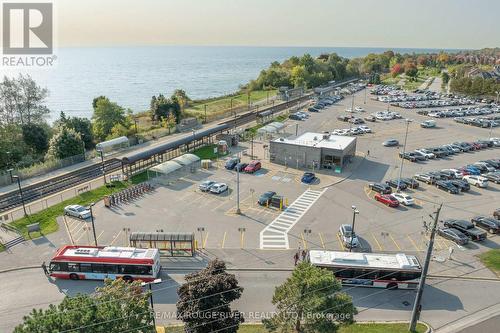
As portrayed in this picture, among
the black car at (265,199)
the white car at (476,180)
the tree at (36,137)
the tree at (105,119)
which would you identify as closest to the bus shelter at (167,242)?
the black car at (265,199)

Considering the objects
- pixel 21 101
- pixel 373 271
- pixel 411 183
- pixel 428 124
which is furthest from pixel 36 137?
pixel 428 124

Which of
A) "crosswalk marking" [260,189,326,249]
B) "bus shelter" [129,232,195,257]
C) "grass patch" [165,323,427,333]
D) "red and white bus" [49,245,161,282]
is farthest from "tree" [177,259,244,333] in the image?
"crosswalk marking" [260,189,326,249]

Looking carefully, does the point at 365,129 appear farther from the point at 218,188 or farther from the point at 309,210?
the point at 218,188

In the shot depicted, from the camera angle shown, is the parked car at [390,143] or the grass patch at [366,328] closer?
the grass patch at [366,328]

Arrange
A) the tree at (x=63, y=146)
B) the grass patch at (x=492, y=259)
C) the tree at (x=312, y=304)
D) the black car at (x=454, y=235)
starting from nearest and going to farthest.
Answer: the tree at (x=312, y=304), the grass patch at (x=492, y=259), the black car at (x=454, y=235), the tree at (x=63, y=146)

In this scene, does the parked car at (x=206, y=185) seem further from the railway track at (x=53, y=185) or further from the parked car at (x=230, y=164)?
the railway track at (x=53, y=185)
